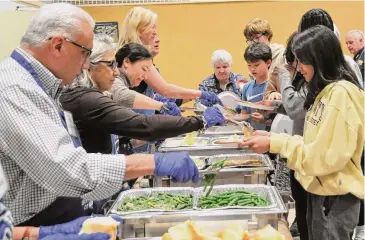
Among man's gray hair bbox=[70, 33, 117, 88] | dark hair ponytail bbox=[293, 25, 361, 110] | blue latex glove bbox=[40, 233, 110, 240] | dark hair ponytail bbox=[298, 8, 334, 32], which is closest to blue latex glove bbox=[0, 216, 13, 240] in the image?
blue latex glove bbox=[40, 233, 110, 240]

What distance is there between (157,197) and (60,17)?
96 centimetres

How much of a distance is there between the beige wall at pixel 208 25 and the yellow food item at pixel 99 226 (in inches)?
250

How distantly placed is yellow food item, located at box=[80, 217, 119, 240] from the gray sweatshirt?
61.2 inches

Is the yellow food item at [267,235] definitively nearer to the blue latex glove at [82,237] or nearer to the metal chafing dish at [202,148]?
the blue latex glove at [82,237]

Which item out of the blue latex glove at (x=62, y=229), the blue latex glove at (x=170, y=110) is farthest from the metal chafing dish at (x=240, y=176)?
the blue latex glove at (x=62, y=229)

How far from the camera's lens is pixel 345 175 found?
6.79ft

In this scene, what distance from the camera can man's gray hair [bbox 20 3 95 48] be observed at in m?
1.50

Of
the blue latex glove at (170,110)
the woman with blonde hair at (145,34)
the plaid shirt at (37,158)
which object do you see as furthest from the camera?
the woman with blonde hair at (145,34)

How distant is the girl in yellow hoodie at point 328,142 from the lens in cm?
199

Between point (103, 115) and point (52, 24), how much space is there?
0.72m

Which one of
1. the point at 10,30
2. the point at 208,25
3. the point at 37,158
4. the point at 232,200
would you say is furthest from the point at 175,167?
the point at 208,25

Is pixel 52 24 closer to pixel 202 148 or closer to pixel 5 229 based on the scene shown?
pixel 5 229

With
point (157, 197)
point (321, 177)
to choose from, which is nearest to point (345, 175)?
point (321, 177)

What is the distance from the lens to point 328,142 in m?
2.02
